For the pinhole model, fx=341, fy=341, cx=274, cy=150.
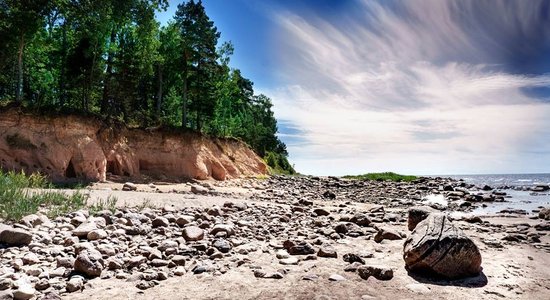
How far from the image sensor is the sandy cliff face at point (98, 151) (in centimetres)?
2035

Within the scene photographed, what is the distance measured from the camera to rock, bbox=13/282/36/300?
4898mm

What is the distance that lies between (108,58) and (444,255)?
99.6 ft

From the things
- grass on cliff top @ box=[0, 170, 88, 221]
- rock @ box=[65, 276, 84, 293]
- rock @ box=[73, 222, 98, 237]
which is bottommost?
rock @ box=[65, 276, 84, 293]

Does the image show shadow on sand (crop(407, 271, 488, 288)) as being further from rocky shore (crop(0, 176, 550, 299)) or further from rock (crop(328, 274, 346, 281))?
rock (crop(328, 274, 346, 281))

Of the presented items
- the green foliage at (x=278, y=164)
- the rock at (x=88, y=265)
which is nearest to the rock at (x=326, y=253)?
the rock at (x=88, y=265)

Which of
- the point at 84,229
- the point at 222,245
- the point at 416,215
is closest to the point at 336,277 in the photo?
the point at 222,245

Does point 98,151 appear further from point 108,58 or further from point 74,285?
point 74,285

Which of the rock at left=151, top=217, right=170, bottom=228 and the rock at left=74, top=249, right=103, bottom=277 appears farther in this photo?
the rock at left=151, top=217, right=170, bottom=228

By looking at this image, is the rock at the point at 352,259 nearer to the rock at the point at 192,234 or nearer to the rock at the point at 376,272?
the rock at the point at 376,272

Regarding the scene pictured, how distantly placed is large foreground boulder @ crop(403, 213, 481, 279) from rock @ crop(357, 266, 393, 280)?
29.3 inches

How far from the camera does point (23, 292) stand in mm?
4926

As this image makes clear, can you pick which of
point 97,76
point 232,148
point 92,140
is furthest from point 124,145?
point 232,148

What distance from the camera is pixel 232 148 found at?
4078 centimetres

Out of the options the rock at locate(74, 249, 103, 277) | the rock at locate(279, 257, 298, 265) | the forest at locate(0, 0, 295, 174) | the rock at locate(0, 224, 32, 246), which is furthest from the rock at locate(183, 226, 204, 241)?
the forest at locate(0, 0, 295, 174)
